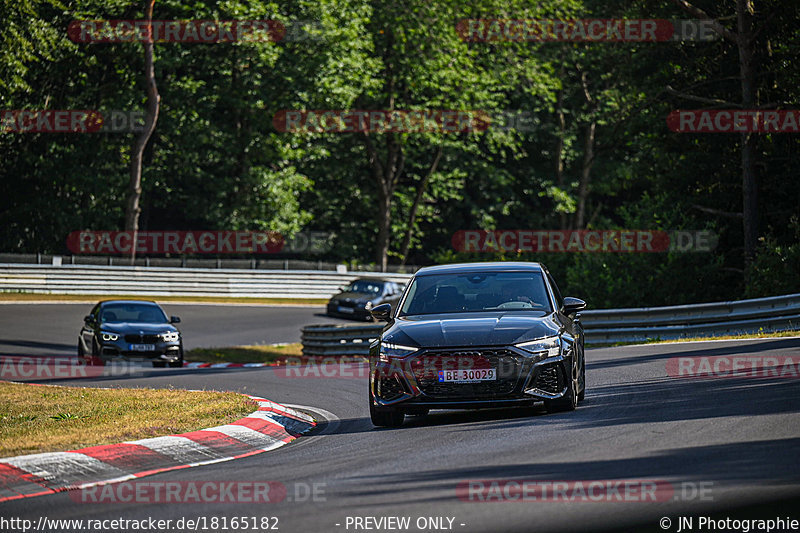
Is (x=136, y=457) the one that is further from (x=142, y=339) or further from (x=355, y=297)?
(x=355, y=297)

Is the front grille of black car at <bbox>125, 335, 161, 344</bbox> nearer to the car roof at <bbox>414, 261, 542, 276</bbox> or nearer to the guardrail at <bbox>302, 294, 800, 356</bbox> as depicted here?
the guardrail at <bbox>302, 294, 800, 356</bbox>

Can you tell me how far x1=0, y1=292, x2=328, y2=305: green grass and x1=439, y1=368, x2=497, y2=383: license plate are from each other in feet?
88.5

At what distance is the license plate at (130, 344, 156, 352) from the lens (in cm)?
2227

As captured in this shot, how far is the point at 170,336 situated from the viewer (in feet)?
74.7

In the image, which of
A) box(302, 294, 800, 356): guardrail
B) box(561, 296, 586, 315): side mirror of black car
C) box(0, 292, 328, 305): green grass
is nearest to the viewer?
box(561, 296, 586, 315): side mirror of black car

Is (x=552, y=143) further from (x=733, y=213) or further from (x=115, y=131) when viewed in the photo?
(x=733, y=213)

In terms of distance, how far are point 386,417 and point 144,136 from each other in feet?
111

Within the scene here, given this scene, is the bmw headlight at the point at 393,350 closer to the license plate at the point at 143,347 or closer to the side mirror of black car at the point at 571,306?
the side mirror of black car at the point at 571,306

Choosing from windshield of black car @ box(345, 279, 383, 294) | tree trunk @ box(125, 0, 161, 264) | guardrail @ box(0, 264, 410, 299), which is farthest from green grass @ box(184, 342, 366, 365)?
tree trunk @ box(125, 0, 161, 264)

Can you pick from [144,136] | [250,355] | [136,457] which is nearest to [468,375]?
[136,457]

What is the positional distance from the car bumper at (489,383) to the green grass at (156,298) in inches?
1053

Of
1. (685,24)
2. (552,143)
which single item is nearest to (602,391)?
(685,24)

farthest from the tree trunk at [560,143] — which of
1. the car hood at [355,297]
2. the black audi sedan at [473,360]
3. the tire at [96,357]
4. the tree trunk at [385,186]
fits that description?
the black audi sedan at [473,360]

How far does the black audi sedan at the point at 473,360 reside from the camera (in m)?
9.81
